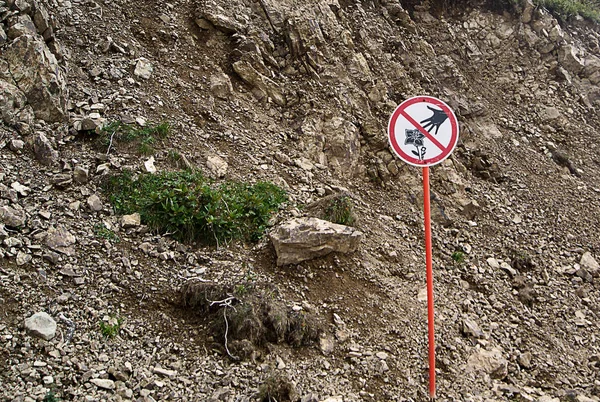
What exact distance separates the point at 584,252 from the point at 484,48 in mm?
5183

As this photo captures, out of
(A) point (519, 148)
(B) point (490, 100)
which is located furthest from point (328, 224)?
(B) point (490, 100)

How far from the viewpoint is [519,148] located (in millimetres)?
8688

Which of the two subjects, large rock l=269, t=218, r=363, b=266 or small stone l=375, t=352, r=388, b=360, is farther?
large rock l=269, t=218, r=363, b=266

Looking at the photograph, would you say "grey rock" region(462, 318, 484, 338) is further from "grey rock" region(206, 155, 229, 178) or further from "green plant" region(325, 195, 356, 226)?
"grey rock" region(206, 155, 229, 178)

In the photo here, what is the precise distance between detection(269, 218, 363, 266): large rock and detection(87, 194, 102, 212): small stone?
68.8 inches

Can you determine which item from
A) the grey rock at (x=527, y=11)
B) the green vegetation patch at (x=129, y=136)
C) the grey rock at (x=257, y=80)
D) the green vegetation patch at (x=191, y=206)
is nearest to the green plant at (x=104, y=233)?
the green vegetation patch at (x=191, y=206)

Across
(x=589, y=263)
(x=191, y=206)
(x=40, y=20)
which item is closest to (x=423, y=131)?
(x=191, y=206)

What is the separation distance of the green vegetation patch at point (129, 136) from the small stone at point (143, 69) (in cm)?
105

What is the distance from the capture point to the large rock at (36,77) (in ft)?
17.6

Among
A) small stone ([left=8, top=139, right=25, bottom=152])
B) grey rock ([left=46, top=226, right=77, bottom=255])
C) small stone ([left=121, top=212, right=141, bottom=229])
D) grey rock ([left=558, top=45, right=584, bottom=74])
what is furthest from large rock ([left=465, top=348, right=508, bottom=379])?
grey rock ([left=558, top=45, right=584, bottom=74])

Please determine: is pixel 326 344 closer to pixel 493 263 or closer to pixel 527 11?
pixel 493 263

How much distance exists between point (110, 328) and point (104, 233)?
107 centimetres

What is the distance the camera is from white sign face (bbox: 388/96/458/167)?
4.23 meters

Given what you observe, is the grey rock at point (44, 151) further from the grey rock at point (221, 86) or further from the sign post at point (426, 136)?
the sign post at point (426, 136)
